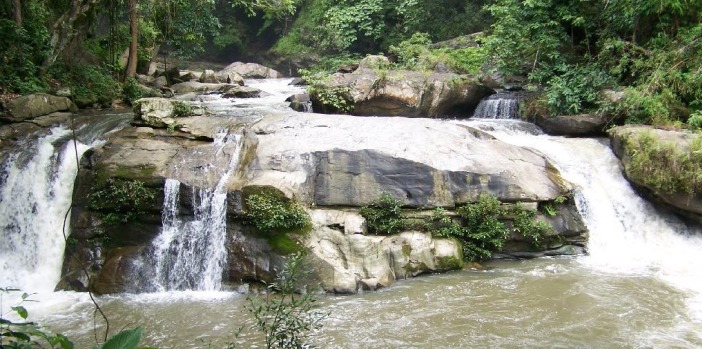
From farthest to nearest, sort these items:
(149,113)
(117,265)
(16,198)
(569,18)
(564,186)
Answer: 1. (569,18)
2. (149,113)
3. (564,186)
4. (16,198)
5. (117,265)

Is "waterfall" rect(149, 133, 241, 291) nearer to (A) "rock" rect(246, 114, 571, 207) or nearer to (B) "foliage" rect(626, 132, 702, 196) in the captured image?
(A) "rock" rect(246, 114, 571, 207)

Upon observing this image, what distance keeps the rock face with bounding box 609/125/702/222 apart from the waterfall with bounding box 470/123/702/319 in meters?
0.28

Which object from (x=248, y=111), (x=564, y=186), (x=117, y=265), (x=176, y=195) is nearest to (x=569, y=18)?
(x=564, y=186)

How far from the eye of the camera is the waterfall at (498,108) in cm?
1416

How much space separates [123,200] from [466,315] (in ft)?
19.8

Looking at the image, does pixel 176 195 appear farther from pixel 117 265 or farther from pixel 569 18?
pixel 569 18

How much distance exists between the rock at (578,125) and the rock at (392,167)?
243 centimetres

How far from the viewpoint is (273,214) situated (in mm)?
8688

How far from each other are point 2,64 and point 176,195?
684 cm

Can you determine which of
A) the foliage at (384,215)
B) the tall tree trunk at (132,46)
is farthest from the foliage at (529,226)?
the tall tree trunk at (132,46)

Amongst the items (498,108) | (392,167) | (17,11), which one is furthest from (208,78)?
(392,167)

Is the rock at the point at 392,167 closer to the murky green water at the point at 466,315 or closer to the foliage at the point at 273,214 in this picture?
the foliage at the point at 273,214

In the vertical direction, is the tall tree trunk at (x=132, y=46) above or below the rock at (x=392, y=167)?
above

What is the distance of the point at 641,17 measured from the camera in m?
12.7
